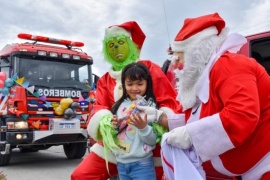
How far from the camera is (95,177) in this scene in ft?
8.74

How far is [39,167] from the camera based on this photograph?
7203 mm

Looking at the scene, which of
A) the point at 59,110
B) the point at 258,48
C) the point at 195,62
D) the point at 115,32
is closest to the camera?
the point at 195,62

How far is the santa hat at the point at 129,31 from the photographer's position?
2920 millimetres

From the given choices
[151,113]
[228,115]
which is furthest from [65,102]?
[228,115]

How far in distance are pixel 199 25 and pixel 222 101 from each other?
1.36ft

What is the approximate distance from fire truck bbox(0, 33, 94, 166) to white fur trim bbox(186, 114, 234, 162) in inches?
221

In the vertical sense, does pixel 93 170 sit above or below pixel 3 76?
below

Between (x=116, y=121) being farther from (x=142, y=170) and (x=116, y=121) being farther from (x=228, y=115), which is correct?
(x=228, y=115)

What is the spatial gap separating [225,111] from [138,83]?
1.04 metres

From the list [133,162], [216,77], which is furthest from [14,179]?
[216,77]

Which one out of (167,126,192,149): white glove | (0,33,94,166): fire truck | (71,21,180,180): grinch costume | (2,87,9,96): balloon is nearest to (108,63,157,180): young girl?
(71,21,180,180): grinch costume

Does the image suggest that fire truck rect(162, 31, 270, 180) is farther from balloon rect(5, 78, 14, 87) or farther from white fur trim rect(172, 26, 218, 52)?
balloon rect(5, 78, 14, 87)

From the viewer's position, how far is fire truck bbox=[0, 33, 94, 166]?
22.4ft

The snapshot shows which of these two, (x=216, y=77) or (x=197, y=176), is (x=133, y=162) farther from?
(x=216, y=77)
